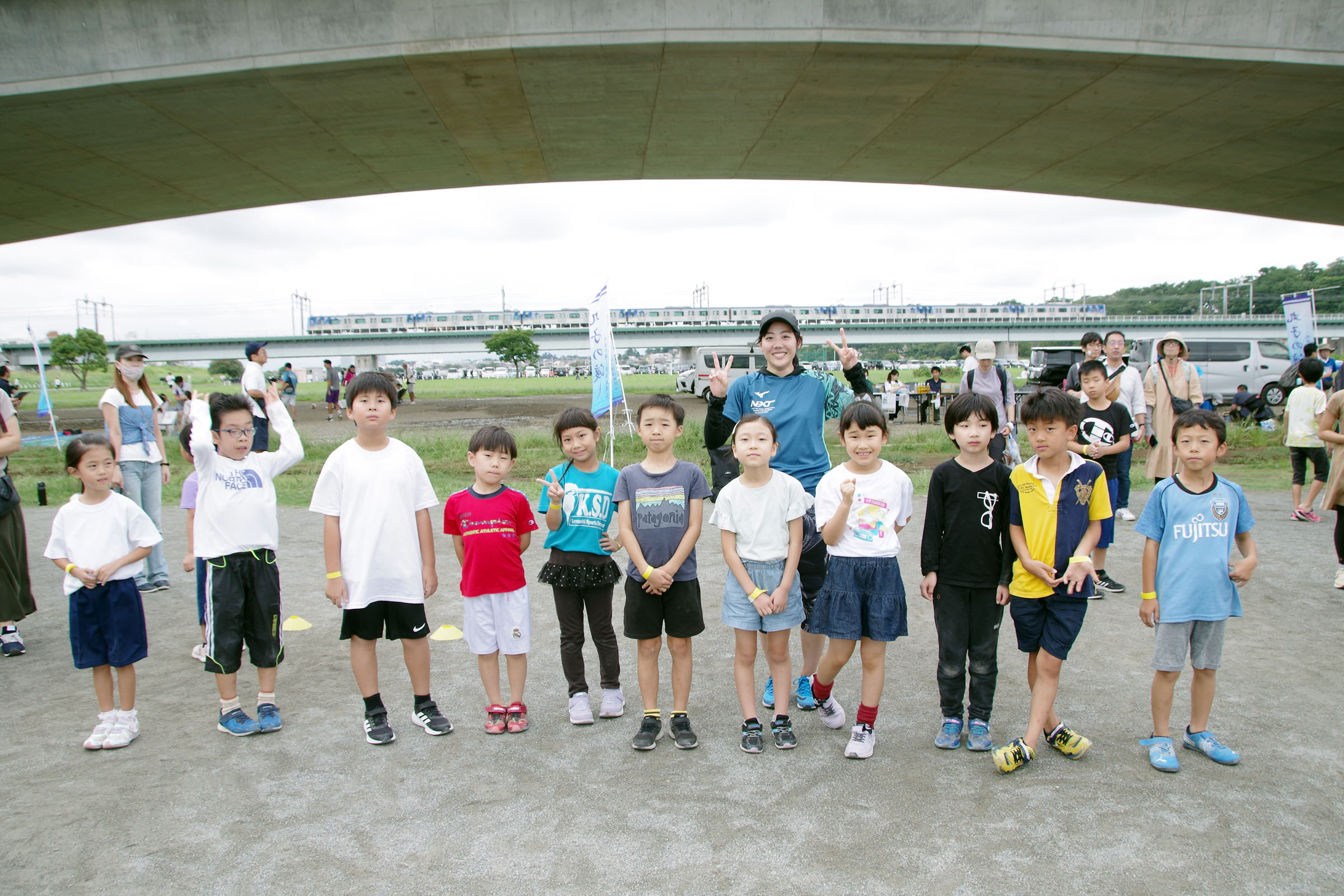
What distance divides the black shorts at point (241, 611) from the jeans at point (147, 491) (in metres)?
3.22

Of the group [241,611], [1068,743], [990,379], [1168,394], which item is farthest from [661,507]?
[1168,394]

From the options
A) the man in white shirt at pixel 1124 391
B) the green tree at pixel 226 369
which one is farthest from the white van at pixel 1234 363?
the green tree at pixel 226 369

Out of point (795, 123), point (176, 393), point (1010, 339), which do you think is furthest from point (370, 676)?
point (1010, 339)

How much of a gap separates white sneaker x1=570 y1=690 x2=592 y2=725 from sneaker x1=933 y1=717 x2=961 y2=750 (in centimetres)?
172

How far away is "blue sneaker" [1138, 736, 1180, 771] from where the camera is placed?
3.22m

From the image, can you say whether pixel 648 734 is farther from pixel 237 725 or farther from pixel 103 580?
pixel 103 580

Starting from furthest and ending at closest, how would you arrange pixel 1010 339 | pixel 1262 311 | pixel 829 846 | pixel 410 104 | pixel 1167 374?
pixel 1262 311, pixel 1010 339, pixel 410 104, pixel 1167 374, pixel 829 846

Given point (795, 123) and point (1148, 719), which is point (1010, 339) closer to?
point (795, 123)

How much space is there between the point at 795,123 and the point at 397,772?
12.5 metres

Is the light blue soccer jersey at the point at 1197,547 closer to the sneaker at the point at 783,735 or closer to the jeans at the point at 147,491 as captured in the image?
the sneaker at the point at 783,735

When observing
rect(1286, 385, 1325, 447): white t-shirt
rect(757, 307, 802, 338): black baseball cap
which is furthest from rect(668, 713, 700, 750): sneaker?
rect(1286, 385, 1325, 447): white t-shirt

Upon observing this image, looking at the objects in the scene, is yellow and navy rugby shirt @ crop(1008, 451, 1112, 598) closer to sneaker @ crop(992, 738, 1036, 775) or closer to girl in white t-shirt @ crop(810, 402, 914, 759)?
girl in white t-shirt @ crop(810, 402, 914, 759)

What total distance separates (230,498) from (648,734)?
2.48m

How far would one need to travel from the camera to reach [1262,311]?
101 m
